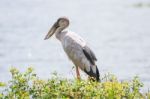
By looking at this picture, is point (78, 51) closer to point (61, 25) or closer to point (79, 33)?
point (61, 25)

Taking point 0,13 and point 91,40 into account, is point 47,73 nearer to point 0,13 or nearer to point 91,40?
point 91,40

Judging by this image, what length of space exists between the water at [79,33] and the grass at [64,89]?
26.8 ft

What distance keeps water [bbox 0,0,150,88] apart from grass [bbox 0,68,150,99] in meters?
8.17

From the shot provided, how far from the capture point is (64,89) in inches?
283

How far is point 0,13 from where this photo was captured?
110 ft

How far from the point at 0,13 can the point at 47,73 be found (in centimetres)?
1579

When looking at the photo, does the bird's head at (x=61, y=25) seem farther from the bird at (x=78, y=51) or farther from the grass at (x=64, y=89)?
the grass at (x=64, y=89)

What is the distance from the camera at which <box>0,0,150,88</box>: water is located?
19.9 metres

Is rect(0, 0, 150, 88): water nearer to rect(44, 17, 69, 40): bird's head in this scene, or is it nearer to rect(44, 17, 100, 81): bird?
rect(44, 17, 69, 40): bird's head

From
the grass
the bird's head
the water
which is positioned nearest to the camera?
the grass

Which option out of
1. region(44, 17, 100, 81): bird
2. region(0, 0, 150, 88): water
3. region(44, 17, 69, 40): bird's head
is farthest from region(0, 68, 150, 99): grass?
region(0, 0, 150, 88): water

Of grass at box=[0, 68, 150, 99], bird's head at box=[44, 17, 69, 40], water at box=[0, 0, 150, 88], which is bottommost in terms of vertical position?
grass at box=[0, 68, 150, 99]

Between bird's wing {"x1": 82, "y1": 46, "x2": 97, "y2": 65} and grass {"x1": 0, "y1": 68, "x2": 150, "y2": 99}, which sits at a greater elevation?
bird's wing {"x1": 82, "y1": 46, "x2": 97, "y2": 65}

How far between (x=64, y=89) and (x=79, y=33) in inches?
790
